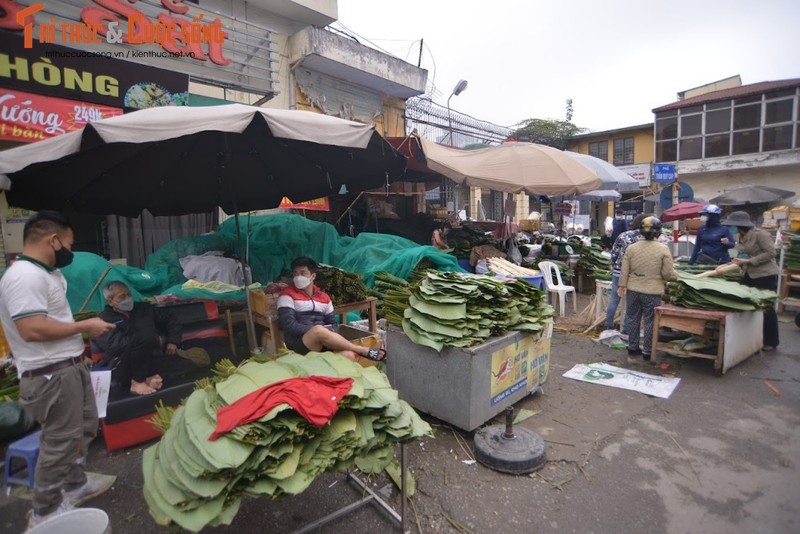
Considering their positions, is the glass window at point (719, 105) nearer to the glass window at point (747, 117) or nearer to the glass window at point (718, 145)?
the glass window at point (747, 117)

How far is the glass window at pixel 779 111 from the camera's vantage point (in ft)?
68.4

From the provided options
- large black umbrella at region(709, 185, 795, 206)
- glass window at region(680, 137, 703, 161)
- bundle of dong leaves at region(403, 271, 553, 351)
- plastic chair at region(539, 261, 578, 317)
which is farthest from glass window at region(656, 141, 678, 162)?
bundle of dong leaves at region(403, 271, 553, 351)

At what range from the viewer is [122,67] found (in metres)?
6.37

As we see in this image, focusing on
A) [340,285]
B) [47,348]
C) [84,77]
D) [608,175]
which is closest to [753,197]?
[608,175]

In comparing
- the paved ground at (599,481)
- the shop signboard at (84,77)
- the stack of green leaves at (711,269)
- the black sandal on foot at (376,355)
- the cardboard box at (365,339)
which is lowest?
the paved ground at (599,481)

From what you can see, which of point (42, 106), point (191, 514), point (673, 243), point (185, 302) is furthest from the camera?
point (673, 243)

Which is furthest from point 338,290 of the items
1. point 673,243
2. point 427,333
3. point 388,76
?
point 673,243

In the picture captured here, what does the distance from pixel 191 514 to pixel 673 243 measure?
13.8 metres

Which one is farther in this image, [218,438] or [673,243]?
[673,243]

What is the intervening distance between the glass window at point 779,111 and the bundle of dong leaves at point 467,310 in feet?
84.9

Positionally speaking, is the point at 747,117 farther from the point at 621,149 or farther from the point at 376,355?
the point at 376,355

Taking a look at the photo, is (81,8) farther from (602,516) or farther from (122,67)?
(602,516)

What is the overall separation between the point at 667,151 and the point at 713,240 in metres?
22.0

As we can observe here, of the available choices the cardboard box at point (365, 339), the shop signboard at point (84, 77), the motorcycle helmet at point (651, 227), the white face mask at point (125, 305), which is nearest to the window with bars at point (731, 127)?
the motorcycle helmet at point (651, 227)
